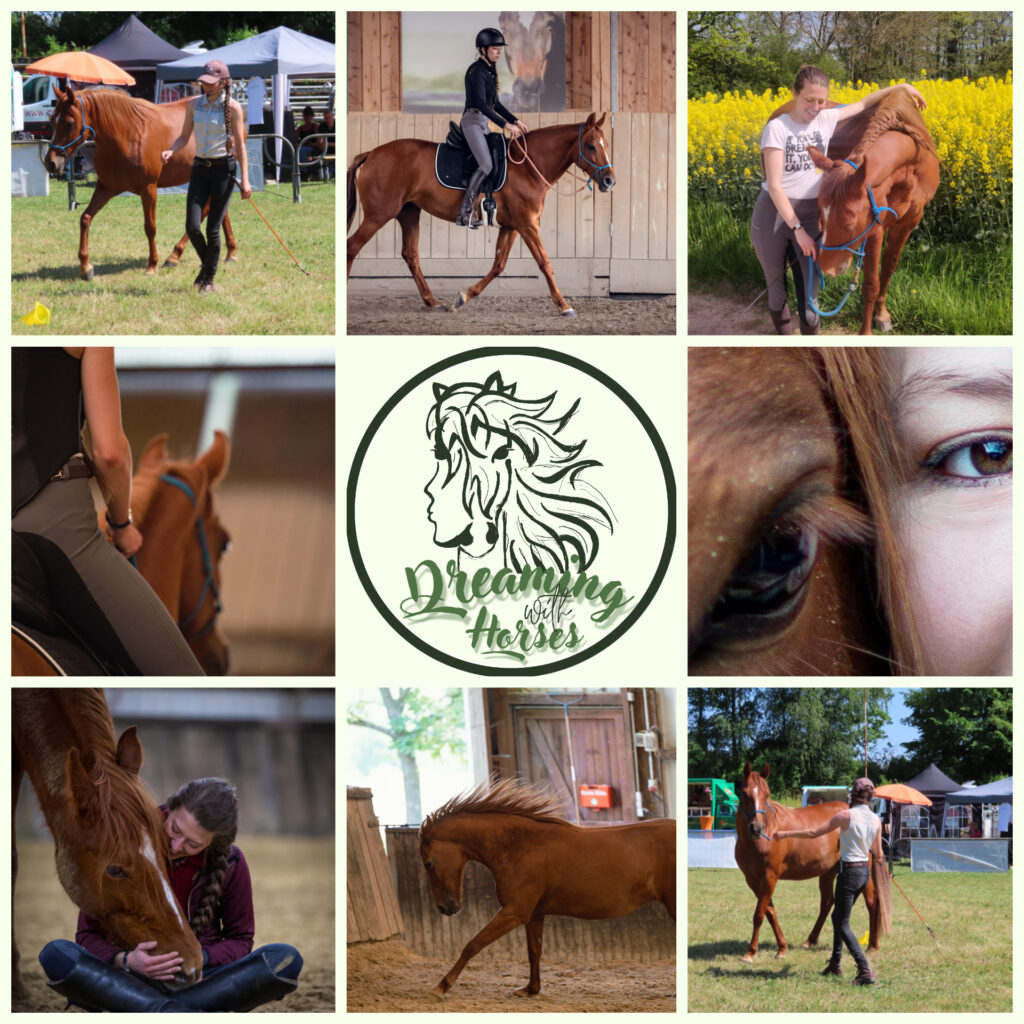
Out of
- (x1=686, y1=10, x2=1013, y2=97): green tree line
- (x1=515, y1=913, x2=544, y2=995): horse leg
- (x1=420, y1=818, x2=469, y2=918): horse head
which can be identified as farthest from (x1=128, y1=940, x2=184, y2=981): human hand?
(x1=686, y1=10, x2=1013, y2=97): green tree line

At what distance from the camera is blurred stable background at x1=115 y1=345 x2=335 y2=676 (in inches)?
236

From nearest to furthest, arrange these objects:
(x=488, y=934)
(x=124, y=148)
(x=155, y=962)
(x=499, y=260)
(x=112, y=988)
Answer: (x=155, y=962) → (x=112, y=988) → (x=488, y=934) → (x=124, y=148) → (x=499, y=260)

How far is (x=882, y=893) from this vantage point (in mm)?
5980

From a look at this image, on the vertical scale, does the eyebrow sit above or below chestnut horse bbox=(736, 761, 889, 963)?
above

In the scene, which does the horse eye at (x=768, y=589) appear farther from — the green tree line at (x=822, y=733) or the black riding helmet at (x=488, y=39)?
the black riding helmet at (x=488, y=39)

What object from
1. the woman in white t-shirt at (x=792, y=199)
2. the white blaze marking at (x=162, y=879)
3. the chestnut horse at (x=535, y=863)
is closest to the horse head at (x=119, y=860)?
the white blaze marking at (x=162, y=879)

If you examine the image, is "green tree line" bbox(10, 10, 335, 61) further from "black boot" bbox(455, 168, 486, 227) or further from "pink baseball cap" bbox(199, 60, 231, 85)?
"black boot" bbox(455, 168, 486, 227)

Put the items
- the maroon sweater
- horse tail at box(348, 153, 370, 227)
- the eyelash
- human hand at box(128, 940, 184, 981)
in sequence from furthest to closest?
horse tail at box(348, 153, 370, 227), the eyelash, the maroon sweater, human hand at box(128, 940, 184, 981)

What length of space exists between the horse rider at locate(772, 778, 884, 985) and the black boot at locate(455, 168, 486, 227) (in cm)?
333

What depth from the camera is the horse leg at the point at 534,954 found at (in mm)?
5871

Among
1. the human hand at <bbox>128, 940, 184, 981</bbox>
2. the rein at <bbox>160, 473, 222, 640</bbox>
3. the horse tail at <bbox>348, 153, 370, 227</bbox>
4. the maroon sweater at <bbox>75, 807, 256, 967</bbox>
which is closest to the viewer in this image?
the human hand at <bbox>128, 940, 184, 981</bbox>

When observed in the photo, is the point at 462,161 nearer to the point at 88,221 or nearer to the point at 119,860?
the point at 88,221

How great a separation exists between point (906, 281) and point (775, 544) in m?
1.44

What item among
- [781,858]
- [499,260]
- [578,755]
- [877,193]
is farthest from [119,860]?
[877,193]
